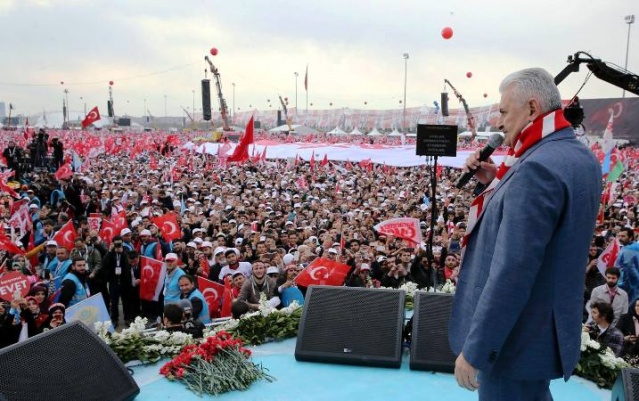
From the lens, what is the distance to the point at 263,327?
5094 mm

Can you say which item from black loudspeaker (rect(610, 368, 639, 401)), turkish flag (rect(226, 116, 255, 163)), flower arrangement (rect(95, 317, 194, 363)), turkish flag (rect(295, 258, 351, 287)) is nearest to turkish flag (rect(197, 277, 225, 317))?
turkish flag (rect(295, 258, 351, 287))

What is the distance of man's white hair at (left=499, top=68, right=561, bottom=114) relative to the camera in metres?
2.11

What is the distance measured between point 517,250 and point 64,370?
9.43 feet

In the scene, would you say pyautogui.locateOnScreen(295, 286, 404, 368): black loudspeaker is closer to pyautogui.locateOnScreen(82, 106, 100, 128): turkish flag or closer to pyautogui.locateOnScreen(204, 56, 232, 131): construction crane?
pyautogui.locateOnScreen(82, 106, 100, 128): turkish flag

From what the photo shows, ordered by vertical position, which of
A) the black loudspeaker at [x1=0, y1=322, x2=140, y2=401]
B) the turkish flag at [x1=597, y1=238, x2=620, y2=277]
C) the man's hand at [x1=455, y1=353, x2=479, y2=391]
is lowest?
the turkish flag at [x1=597, y1=238, x2=620, y2=277]

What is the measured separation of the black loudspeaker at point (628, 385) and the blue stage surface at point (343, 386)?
3.16 feet

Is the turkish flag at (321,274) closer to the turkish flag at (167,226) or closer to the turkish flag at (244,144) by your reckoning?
the turkish flag at (167,226)

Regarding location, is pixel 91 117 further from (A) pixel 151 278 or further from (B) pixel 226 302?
(B) pixel 226 302

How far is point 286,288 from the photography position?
7512 millimetres

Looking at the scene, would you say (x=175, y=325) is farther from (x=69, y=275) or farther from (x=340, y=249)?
(x=340, y=249)

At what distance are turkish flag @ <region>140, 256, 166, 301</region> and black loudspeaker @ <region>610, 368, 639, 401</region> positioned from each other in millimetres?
7339

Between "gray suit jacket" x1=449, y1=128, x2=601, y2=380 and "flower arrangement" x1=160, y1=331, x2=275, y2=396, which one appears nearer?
"gray suit jacket" x1=449, y1=128, x2=601, y2=380

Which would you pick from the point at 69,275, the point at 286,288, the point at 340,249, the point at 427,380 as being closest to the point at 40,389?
the point at 427,380

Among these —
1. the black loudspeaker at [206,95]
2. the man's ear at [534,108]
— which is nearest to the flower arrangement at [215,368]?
the man's ear at [534,108]
